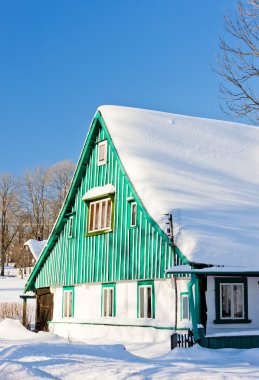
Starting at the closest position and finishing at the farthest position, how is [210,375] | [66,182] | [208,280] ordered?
[210,375]
[208,280]
[66,182]

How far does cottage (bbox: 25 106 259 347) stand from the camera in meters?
17.6

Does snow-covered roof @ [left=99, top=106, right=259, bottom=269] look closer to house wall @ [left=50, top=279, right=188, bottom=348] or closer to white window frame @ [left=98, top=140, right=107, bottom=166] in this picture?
white window frame @ [left=98, top=140, right=107, bottom=166]

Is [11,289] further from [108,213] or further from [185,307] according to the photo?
[185,307]

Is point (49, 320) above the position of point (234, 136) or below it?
below

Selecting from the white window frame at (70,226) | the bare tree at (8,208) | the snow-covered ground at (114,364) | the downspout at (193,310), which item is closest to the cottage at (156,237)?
the downspout at (193,310)

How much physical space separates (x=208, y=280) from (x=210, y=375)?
26.4 feet

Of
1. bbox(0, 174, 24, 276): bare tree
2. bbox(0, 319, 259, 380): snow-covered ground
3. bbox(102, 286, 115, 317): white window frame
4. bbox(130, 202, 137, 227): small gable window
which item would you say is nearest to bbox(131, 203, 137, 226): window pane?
bbox(130, 202, 137, 227): small gable window

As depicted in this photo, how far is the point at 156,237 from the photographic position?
19344mm

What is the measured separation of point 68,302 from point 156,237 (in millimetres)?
6680

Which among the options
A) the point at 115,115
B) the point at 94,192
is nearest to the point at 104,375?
the point at 94,192

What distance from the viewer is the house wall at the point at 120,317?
1853 centimetres

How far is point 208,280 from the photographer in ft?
58.4

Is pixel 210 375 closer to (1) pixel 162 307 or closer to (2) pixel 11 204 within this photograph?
(1) pixel 162 307

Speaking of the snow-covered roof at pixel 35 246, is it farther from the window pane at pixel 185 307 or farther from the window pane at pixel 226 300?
the window pane at pixel 226 300
